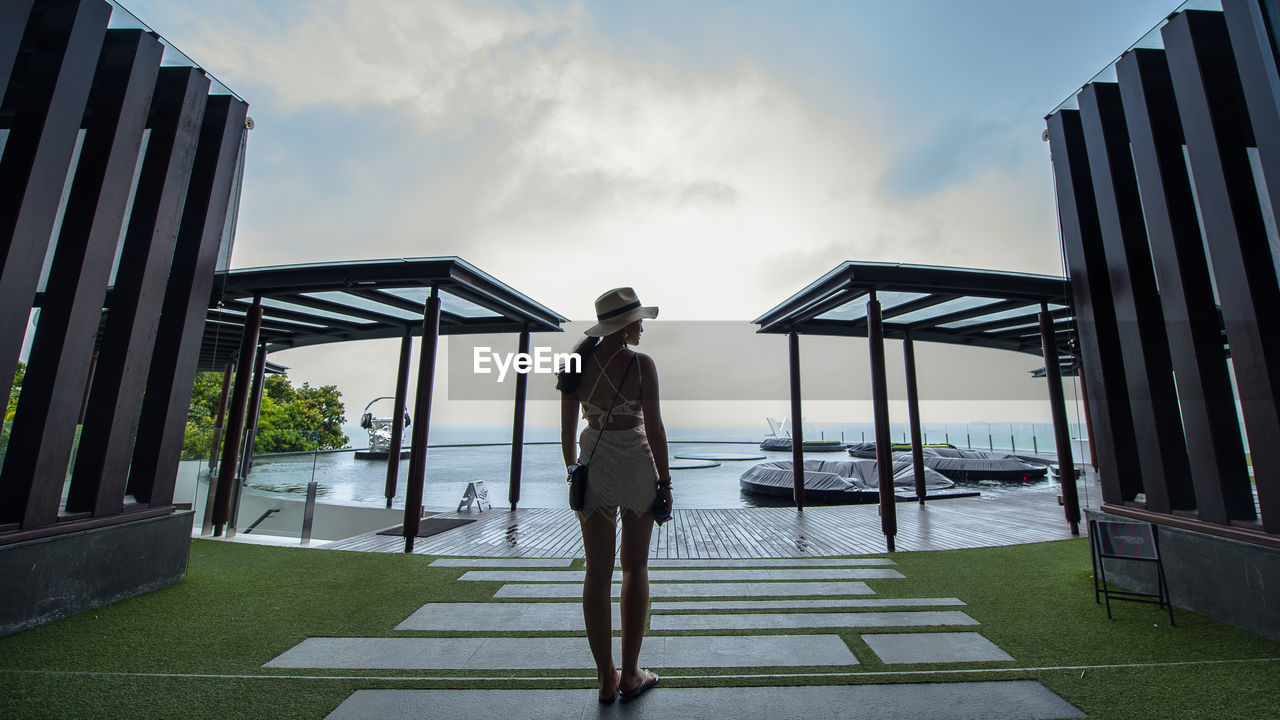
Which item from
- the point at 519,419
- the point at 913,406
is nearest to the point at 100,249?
the point at 519,419

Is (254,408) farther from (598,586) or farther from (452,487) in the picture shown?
(598,586)

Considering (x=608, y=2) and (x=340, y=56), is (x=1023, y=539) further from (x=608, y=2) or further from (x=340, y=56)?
(x=608, y=2)

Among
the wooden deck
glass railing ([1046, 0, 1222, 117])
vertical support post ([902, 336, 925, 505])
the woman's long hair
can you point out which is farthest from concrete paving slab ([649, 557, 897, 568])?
vertical support post ([902, 336, 925, 505])

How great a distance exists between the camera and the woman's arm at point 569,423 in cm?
205

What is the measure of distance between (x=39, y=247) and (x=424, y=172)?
22878mm

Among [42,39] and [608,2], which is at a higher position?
[608,2]

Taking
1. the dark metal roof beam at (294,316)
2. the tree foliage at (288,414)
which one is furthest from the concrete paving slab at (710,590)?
the tree foliage at (288,414)

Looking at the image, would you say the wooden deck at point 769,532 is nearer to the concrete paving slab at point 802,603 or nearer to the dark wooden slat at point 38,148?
the concrete paving slab at point 802,603

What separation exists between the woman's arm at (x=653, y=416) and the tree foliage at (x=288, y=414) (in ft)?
89.5

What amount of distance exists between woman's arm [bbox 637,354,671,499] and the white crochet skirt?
0.03m

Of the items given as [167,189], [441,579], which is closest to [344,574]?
[441,579]

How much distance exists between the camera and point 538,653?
2.65m

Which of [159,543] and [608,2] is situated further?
[608,2]

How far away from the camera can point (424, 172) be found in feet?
76.1
